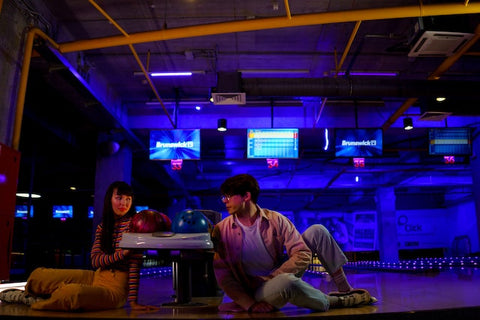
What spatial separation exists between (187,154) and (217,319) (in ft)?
23.0

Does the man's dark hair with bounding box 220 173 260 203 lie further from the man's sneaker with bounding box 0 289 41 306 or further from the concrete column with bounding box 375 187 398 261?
the concrete column with bounding box 375 187 398 261

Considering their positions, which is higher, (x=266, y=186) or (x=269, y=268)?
(x=266, y=186)

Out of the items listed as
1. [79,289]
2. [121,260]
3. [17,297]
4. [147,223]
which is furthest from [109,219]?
[17,297]

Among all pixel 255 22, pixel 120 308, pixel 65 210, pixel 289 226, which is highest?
pixel 255 22

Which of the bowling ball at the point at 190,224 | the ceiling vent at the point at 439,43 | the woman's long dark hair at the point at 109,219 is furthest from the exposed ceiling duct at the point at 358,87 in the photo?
the bowling ball at the point at 190,224

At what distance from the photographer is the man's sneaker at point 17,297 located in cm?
323

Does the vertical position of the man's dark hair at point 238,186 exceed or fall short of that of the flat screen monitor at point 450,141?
it falls short

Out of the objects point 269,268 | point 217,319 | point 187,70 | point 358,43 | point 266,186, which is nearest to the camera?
point 217,319

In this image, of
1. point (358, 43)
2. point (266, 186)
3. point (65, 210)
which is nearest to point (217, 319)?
point (358, 43)

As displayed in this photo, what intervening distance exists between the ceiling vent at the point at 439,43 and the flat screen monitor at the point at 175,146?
4641mm

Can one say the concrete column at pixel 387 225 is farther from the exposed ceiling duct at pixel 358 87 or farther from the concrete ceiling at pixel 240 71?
the exposed ceiling duct at pixel 358 87

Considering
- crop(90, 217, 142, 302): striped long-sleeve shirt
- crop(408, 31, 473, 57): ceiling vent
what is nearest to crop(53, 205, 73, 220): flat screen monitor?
crop(408, 31, 473, 57): ceiling vent

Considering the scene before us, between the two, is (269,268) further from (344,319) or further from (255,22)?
(255,22)

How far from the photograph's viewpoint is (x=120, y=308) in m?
3.05
